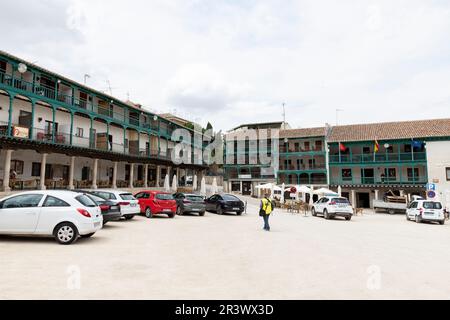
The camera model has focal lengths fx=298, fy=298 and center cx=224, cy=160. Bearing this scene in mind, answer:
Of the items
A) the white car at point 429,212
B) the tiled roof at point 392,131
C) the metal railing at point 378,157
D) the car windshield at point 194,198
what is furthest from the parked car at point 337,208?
the tiled roof at point 392,131

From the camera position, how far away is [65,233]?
8.40m

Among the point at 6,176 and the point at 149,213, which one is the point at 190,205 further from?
the point at 6,176

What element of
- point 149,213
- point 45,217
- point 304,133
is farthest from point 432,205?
point 304,133

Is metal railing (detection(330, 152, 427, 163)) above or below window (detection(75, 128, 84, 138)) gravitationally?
below

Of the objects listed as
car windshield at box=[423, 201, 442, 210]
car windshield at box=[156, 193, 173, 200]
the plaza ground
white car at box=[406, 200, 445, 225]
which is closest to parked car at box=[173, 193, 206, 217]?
car windshield at box=[156, 193, 173, 200]

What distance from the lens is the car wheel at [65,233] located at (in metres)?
8.35

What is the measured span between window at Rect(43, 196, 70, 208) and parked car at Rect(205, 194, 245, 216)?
42.7ft

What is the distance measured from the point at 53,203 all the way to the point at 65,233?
93 centimetres

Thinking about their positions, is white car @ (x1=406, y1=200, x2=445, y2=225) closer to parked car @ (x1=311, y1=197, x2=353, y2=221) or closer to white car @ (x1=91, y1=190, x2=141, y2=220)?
parked car @ (x1=311, y1=197, x2=353, y2=221)

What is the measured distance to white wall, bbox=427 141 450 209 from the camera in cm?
3588

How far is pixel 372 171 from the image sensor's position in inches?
1617

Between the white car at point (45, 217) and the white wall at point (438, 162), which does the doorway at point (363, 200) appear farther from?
the white car at point (45, 217)

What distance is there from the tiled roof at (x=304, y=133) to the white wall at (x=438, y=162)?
1342cm
